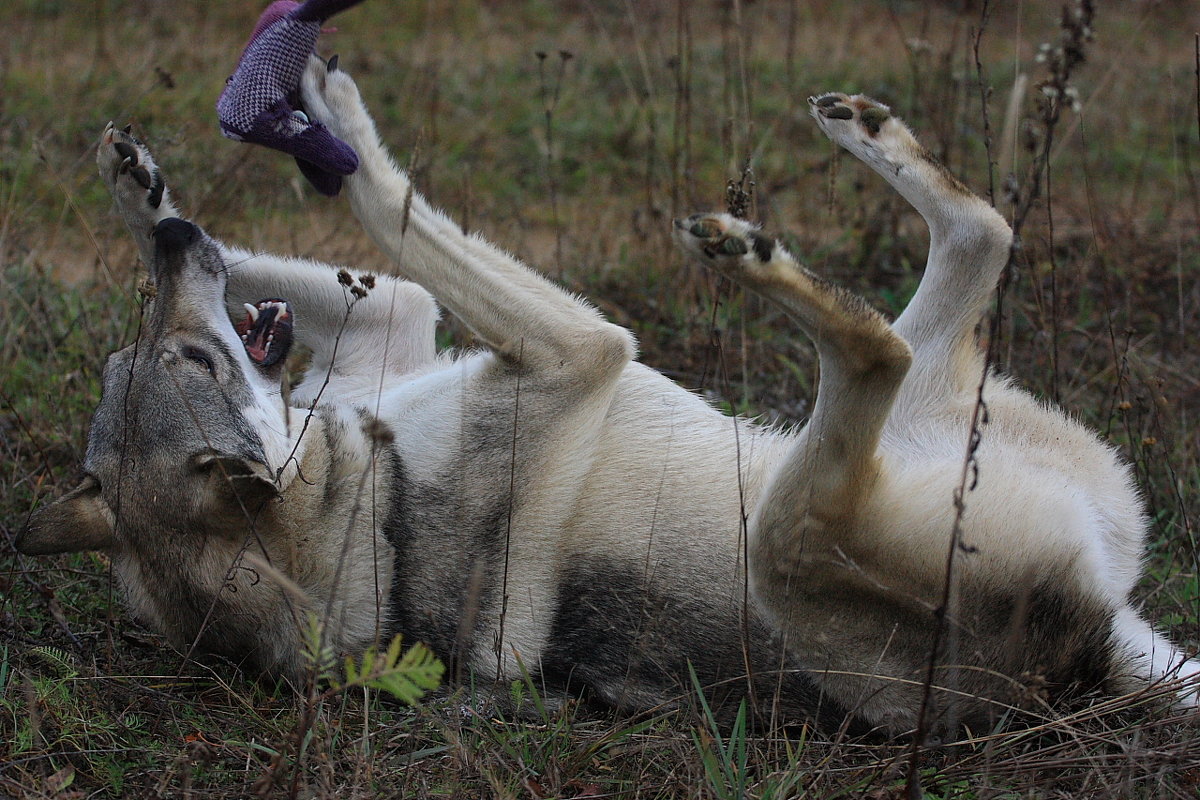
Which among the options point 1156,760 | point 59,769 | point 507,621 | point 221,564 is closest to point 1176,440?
point 1156,760

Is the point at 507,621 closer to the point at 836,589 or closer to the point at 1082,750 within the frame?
the point at 836,589

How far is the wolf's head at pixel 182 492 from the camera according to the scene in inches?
123

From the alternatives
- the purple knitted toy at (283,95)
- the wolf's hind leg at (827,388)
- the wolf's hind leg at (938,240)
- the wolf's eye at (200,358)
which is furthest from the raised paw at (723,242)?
the wolf's eye at (200,358)

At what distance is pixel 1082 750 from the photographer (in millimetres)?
2752

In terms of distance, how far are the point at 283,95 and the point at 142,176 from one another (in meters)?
0.60

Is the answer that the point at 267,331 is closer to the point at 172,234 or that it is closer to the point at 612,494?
the point at 172,234

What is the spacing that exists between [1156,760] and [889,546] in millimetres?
817

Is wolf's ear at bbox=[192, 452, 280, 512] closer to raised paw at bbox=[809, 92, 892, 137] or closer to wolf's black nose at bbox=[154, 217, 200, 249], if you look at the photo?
wolf's black nose at bbox=[154, 217, 200, 249]

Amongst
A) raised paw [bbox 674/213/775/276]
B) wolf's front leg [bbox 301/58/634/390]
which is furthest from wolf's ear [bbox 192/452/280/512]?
raised paw [bbox 674/213/775/276]

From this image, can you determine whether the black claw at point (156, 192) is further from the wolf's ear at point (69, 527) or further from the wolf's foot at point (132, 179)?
the wolf's ear at point (69, 527)

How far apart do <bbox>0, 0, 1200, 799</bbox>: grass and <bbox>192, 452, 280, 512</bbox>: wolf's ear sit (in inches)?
20.2

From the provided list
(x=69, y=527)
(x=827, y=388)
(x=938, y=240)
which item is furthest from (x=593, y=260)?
(x=69, y=527)

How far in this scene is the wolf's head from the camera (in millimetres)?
3131

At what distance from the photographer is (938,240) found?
3547 millimetres
